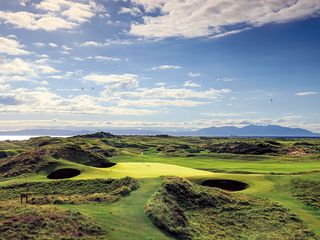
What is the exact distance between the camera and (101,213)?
30.4 meters

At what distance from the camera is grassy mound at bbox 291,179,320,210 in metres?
42.7

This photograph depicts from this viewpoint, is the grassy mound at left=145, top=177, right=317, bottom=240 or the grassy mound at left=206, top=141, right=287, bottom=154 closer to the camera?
the grassy mound at left=145, top=177, right=317, bottom=240

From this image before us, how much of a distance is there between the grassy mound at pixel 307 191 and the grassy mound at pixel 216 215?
5073 mm

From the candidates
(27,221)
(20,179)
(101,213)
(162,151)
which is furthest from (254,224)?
(162,151)

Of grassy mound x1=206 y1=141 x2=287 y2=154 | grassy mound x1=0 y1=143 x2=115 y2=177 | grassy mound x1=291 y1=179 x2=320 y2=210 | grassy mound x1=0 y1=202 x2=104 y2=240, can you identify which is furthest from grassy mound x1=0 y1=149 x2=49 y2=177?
grassy mound x1=206 y1=141 x2=287 y2=154

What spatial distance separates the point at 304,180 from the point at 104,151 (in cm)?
6008

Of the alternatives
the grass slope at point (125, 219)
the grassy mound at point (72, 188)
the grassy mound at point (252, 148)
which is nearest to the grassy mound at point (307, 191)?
the grass slope at point (125, 219)

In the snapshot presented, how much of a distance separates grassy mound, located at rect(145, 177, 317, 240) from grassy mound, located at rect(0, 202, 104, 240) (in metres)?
5.88

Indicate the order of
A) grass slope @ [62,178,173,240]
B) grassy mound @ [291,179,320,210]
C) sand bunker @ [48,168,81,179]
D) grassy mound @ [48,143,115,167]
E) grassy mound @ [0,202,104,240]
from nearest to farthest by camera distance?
grassy mound @ [0,202,104,240] < grass slope @ [62,178,173,240] < grassy mound @ [291,179,320,210] < sand bunker @ [48,168,81,179] < grassy mound @ [48,143,115,167]

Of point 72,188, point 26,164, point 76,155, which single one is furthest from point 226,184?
point 26,164

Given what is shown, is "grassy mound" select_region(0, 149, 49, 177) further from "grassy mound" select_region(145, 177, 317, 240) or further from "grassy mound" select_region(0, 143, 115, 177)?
"grassy mound" select_region(145, 177, 317, 240)

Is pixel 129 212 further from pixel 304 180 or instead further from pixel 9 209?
pixel 304 180

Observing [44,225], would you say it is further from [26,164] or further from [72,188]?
[26,164]

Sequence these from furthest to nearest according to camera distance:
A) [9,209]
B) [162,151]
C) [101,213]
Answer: [162,151], [101,213], [9,209]
